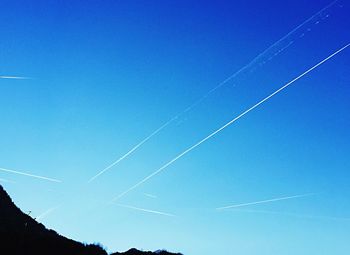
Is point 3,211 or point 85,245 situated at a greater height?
point 3,211

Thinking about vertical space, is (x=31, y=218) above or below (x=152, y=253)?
above

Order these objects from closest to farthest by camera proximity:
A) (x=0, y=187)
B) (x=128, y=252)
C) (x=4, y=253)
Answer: (x=4, y=253) → (x=128, y=252) → (x=0, y=187)

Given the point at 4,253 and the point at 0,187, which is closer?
the point at 4,253

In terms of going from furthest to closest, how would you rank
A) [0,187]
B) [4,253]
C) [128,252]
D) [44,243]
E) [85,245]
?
[0,187], [128,252], [85,245], [44,243], [4,253]

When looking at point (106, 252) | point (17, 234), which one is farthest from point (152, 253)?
point (17, 234)

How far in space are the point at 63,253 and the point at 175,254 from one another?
9.87m

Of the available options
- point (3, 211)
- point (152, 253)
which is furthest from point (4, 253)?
point (152, 253)

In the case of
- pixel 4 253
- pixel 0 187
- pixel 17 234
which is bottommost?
pixel 4 253

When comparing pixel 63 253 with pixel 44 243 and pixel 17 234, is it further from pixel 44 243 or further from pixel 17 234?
pixel 17 234

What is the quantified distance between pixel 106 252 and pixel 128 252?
2140 mm

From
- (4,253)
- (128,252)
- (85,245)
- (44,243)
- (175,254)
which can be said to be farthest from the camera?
(175,254)

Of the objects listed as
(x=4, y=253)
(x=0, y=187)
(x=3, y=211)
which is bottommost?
(x=4, y=253)

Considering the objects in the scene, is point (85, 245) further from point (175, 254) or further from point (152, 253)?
point (175, 254)

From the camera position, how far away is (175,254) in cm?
2712
